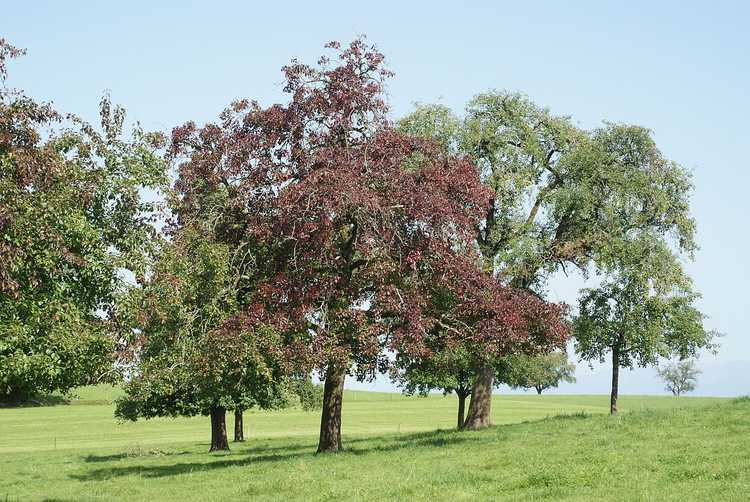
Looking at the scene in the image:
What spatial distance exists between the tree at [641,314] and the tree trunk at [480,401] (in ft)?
22.7

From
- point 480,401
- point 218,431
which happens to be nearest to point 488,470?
point 480,401

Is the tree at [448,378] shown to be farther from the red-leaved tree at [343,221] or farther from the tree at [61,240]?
the tree at [61,240]

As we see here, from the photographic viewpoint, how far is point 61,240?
69.7 feet

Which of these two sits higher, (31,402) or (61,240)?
(61,240)

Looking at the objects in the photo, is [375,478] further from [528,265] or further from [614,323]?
[614,323]

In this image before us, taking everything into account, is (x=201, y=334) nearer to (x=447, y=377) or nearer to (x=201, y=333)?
(x=201, y=333)

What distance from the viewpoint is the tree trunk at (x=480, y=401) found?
50.6 metres

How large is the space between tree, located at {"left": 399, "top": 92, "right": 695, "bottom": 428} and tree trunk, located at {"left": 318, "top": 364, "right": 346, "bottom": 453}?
13.9m

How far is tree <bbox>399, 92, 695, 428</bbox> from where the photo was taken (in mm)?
48406

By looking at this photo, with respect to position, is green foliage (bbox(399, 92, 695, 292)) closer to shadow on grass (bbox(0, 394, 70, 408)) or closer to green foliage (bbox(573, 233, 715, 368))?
green foliage (bbox(573, 233, 715, 368))

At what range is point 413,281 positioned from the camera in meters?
33.7

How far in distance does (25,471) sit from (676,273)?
126 ft

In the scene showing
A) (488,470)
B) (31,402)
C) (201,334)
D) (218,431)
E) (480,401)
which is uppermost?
(201,334)

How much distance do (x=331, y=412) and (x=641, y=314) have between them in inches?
951
